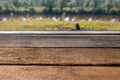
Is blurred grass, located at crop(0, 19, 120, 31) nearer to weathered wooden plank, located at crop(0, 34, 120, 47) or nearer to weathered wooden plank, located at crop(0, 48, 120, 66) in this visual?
weathered wooden plank, located at crop(0, 34, 120, 47)

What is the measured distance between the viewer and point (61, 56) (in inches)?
35.1

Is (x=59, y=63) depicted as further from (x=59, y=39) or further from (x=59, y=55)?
(x=59, y=39)

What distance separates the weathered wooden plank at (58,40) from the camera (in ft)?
3.35

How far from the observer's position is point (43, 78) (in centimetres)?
69

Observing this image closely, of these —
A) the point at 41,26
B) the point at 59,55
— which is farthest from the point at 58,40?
the point at 41,26

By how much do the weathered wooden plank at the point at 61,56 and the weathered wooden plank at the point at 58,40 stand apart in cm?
5

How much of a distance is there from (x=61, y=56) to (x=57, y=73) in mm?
156

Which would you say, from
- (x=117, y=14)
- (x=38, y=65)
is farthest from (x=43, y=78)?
(x=117, y=14)

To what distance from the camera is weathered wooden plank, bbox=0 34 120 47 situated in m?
1.02

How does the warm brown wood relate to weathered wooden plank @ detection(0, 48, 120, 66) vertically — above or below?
above

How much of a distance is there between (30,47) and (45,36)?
15 centimetres

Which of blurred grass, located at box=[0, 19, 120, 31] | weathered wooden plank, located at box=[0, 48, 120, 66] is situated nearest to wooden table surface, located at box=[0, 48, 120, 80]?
weathered wooden plank, located at box=[0, 48, 120, 66]

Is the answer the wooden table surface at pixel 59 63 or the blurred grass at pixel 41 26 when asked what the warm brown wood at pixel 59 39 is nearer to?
the wooden table surface at pixel 59 63

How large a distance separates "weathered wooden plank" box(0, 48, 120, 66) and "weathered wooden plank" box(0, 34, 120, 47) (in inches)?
1.9
